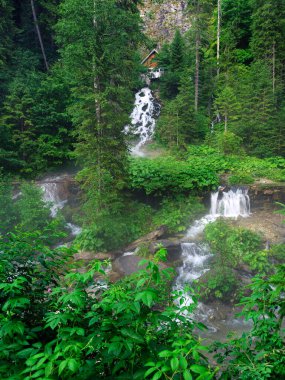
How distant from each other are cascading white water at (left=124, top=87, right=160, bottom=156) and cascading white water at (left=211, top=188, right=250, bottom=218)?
35.6 feet

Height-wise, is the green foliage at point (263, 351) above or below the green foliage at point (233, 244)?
above

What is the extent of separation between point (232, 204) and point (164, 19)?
38689mm

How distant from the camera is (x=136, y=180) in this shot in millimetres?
16281

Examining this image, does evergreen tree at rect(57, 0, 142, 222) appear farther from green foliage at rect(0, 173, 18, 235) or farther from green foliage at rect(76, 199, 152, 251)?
green foliage at rect(0, 173, 18, 235)

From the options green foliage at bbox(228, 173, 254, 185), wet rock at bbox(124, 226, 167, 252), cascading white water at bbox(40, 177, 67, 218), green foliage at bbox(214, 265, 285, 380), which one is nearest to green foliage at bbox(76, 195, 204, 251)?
wet rock at bbox(124, 226, 167, 252)

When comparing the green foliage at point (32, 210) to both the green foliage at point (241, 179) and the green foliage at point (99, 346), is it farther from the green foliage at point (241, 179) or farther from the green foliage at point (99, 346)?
the green foliage at point (99, 346)

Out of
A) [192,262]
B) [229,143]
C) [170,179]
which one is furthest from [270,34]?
[192,262]

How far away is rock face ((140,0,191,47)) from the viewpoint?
43.2 metres

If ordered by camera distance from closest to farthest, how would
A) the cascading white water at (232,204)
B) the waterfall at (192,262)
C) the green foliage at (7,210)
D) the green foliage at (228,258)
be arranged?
the green foliage at (228,258) < the waterfall at (192,262) < the green foliage at (7,210) < the cascading white water at (232,204)

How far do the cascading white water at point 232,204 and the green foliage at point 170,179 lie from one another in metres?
0.95

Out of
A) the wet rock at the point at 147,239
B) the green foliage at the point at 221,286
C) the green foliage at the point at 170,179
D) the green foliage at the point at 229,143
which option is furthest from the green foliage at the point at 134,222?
the green foliage at the point at 229,143

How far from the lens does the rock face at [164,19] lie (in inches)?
1703

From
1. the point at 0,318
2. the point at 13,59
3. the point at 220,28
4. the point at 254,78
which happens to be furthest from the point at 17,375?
the point at 220,28

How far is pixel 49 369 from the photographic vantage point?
1686mm
